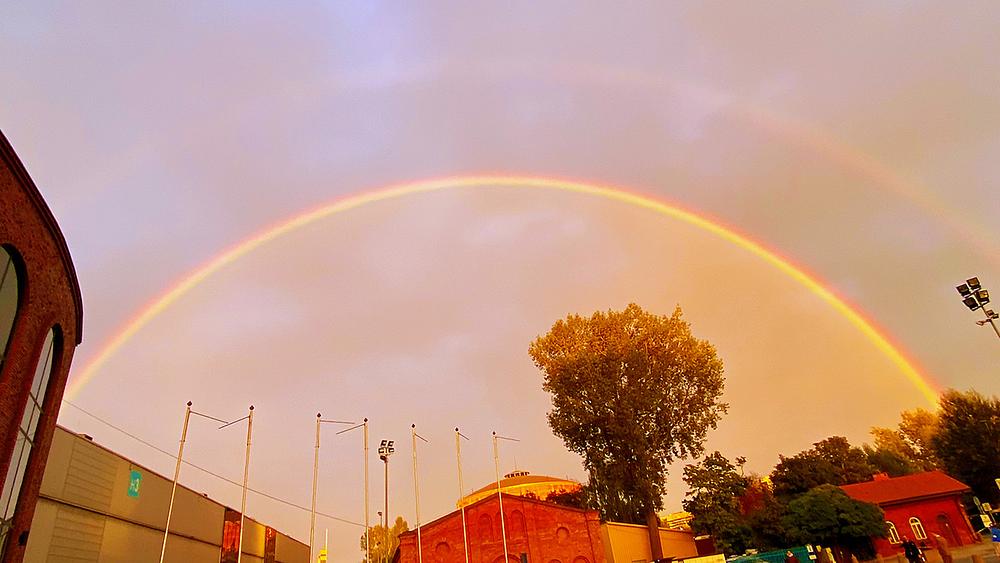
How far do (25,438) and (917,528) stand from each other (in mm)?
67731

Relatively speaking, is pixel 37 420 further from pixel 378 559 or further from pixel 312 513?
pixel 378 559

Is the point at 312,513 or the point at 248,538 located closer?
the point at 312,513

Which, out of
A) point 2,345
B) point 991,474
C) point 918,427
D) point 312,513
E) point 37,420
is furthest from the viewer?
point 918,427

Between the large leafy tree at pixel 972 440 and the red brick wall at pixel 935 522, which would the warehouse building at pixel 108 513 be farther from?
the large leafy tree at pixel 972 440

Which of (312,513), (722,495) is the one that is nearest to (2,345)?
(312,513)

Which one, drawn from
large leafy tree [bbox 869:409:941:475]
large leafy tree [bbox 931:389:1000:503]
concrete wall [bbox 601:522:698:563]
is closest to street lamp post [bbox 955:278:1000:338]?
concrete wall [bbox 601:522:698:563]

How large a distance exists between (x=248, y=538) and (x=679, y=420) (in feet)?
151

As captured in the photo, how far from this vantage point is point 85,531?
95.5 ft

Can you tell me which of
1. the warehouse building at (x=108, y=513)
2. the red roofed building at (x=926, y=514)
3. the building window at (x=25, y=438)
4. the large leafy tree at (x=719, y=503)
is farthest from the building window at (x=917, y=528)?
the building window at (x=25, y=438)

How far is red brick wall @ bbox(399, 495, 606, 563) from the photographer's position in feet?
155

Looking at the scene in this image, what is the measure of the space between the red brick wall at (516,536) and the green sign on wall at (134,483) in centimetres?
2203

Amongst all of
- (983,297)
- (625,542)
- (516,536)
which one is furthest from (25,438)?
(625,542)

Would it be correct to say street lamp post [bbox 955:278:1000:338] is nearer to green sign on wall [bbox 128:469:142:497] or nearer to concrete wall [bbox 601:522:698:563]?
concrete wall [bbox 601:522:698:563]

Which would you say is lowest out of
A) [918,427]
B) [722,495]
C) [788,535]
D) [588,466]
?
[788,535]
